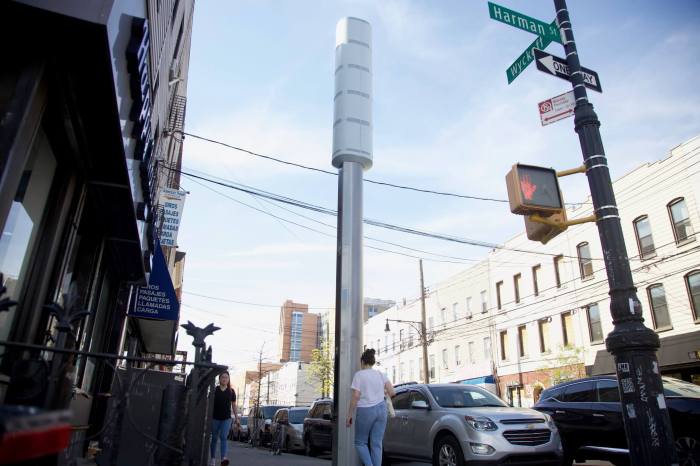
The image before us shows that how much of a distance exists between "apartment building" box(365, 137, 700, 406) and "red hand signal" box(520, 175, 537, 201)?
19175mm

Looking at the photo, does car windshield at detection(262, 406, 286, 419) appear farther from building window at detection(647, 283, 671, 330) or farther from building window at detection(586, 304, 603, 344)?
building window at detection(647, 283, 671, 330)

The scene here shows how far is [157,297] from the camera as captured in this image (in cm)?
1199

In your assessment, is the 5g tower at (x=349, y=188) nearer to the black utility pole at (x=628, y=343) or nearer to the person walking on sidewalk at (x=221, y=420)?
the black utility pole at (x=628, y=343)

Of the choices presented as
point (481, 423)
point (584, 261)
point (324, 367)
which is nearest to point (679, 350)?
point (584, 261)

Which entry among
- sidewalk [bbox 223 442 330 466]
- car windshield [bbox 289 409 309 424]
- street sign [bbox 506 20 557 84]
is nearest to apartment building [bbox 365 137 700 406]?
car windshield [bbox 289 409 309 424]

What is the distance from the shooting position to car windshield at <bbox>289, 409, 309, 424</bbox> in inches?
746

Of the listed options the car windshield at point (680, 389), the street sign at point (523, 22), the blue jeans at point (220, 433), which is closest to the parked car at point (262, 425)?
the blue jeans at point (220, 433)

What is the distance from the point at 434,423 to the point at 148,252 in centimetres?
588

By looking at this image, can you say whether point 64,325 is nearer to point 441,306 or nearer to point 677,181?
point 677,181

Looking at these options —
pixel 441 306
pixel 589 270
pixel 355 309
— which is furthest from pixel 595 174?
pixel 441 306

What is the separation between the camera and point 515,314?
31.1m

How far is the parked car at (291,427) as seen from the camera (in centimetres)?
1772

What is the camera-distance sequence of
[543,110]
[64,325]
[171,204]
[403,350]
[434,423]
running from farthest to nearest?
[403,350] < [171,204] < [434,423] < [543,110] < [64,325]

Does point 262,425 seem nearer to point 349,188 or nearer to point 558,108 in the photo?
point 349,188
